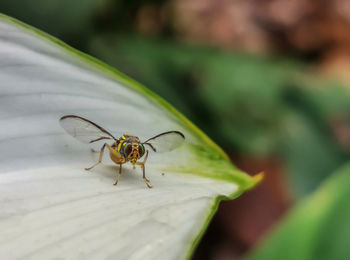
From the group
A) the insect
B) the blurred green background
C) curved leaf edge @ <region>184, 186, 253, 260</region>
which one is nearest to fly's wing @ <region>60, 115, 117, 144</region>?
the insect

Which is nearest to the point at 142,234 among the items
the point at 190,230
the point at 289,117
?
the point at 190,230

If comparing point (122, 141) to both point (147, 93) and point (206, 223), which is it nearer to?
point (147, 93)

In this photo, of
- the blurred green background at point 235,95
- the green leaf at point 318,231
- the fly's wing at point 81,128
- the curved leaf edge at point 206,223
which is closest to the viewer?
the curved leaf edge at point 206,223

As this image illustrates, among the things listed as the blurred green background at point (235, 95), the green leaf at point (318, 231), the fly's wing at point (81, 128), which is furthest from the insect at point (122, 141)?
the blurred green background at point (235, 95)

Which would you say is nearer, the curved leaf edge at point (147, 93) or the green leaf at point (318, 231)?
the curved leaf edge at point (147, 93)

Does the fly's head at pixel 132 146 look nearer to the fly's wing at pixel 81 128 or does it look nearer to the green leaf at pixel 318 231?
the fly's wing at pixel 81 128

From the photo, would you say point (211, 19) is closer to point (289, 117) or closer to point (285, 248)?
point (289, 117)
